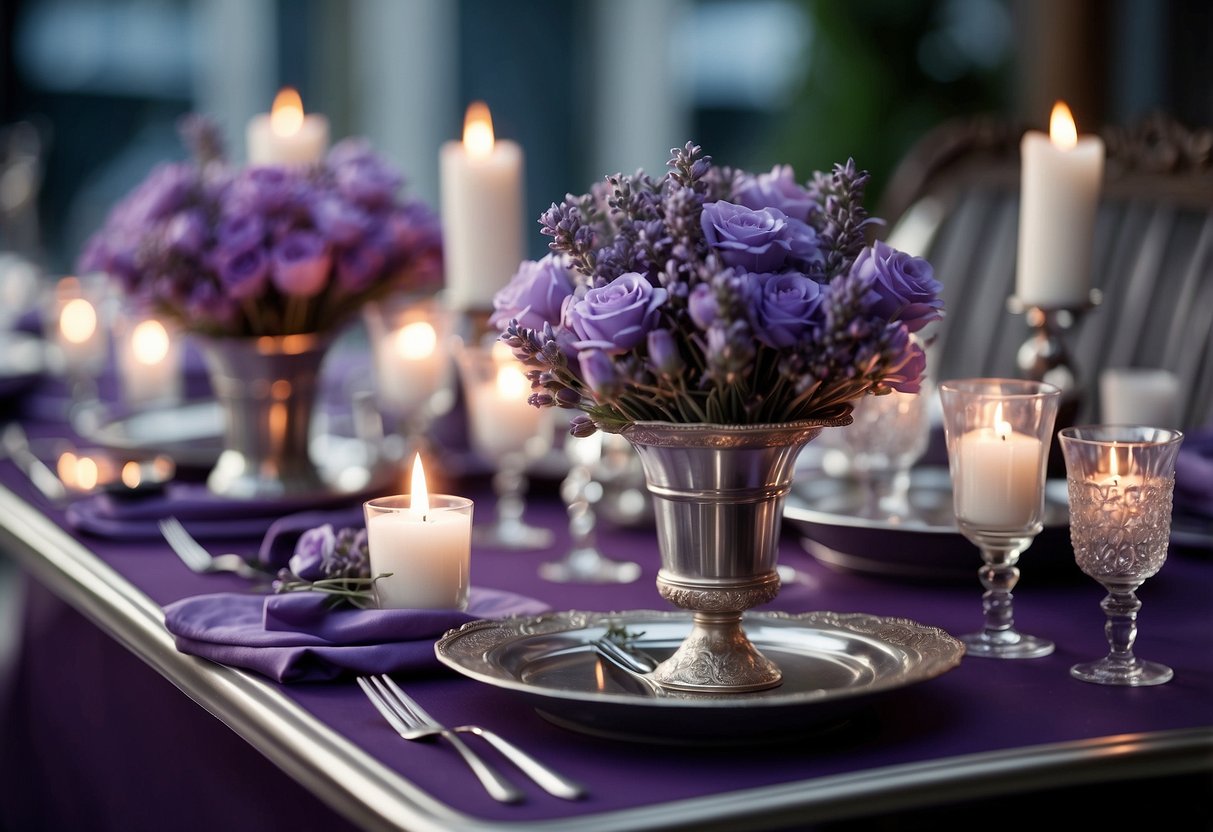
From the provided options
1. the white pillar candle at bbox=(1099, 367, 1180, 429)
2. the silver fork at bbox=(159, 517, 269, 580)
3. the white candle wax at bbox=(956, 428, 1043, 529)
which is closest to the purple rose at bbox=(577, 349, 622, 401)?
the white candle wax at bbox=(956, 428, 1043, 529)

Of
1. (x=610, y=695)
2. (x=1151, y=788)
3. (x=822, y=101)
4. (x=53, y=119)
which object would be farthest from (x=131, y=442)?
(x=53, y=119)

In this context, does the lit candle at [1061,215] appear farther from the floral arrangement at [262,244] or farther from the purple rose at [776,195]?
the floral arrangement at [262,244]

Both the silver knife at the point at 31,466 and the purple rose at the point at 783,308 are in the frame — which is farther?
the silver knife at the point at 31,466

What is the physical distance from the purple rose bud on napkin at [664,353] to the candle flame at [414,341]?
912 mm

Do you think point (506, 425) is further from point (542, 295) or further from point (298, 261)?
point (542, 295)

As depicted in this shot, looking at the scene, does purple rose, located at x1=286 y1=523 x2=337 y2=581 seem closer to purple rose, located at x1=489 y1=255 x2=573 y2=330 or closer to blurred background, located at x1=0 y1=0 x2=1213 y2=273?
purple rose, located at x1=489 y1=255 x2=573 y2=330

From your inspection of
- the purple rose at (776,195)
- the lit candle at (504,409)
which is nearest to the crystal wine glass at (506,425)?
the lit candle at (504,409)

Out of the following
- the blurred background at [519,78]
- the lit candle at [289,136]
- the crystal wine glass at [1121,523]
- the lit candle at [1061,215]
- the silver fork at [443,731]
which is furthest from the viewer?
the blurred background at [519,78]

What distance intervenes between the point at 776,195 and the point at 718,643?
33cm

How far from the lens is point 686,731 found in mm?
977

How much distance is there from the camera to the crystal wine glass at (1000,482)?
117 centimetres

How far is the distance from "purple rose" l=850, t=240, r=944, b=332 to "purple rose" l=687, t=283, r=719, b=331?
0.10 meters

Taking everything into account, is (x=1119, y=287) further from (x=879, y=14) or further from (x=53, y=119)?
(x=53, y=119)

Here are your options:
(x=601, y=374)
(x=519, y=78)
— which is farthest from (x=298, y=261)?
(x=519, y=78)
